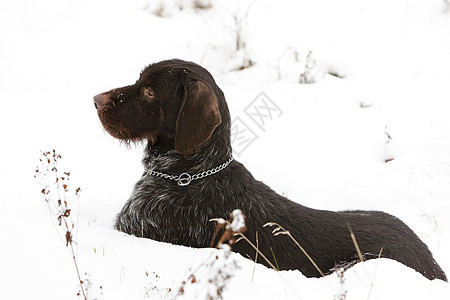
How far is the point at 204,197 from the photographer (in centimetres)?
382

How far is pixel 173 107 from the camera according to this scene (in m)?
3.80

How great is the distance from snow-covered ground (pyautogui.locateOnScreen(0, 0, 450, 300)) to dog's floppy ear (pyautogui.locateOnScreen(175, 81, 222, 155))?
688 mm

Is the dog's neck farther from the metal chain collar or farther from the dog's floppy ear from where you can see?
the dog's floppy ear

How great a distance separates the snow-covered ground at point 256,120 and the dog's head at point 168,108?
67cm

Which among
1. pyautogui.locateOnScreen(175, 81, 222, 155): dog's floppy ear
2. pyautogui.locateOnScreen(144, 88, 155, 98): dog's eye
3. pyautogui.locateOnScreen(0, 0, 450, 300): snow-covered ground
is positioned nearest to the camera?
pyautogui.locateOnScreen(0, 0, 450, 300): snow-covered ground

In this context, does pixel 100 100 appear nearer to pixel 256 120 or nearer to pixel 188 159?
pixel 188 159

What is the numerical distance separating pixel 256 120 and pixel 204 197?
9.54 feet

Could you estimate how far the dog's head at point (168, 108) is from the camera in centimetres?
366

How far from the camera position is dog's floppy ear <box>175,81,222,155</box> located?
366 cm

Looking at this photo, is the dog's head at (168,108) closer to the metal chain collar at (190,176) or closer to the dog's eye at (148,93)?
A: the dog's eye at (148,93)

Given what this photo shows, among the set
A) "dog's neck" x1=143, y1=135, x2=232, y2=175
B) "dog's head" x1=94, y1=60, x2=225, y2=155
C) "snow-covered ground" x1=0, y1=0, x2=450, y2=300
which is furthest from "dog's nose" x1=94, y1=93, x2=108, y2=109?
"snow-covered ground" x1=0, y1=0, x2=450, y2=300

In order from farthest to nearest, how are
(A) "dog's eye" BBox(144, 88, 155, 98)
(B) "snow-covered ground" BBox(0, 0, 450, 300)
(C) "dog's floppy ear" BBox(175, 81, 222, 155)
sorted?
(A) "dog's eye" BBox(144, 88, 155, 98), (C) "dog's floppy ear" BBox(175, 81, 222, 155), (B) "snow-covered ground" BBox(0, 0, 450, 300)

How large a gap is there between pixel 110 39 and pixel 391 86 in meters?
3.49

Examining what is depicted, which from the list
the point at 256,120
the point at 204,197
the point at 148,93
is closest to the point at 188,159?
the point at 204,197
